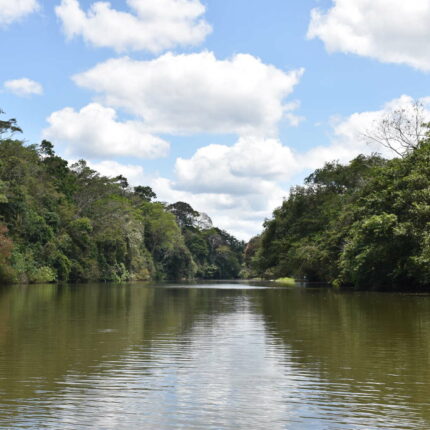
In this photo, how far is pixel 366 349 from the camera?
39.8ft

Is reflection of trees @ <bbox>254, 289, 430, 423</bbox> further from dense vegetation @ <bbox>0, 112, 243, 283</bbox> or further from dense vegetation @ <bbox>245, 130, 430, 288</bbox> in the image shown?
dense vegetation @ <bbox>0, 112, 243, 283</bbox>

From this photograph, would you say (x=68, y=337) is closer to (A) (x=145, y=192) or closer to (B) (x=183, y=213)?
(A) (x=145, y=192)

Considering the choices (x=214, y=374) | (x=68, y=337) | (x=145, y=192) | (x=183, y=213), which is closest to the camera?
(x=214, y=374)

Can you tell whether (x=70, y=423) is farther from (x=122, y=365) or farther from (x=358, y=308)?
(x=358, y=308)

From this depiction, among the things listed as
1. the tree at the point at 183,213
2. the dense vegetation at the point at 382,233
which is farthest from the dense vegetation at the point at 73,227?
the dense vegetation at the point at 382,233

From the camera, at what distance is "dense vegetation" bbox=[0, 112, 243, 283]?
2143 inches

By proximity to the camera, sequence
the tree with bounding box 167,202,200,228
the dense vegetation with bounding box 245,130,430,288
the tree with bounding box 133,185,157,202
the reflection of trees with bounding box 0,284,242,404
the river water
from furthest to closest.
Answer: the tree with bounding box 167,202,200,228 → the tree with bounding box 133,185,157,202 → the dense vegetation with bounding box 245,130,430,288 → the reflection of trees with bounding box 0,284,242,404 → the river water

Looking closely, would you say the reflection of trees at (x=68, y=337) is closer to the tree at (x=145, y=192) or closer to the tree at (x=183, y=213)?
the tree at (x=145, y=192)

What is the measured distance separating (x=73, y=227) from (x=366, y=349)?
196 ft

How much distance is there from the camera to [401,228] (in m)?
33.4

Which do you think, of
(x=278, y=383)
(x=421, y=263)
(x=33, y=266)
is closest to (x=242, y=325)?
(x=278, y=383)

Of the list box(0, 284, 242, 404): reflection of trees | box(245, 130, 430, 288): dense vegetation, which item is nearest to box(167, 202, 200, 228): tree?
box(245, 130, 430, 288): dense vegetation

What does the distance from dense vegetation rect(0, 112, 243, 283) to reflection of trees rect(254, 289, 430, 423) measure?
31.8 m

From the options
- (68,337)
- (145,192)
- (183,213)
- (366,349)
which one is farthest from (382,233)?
(183,213)
